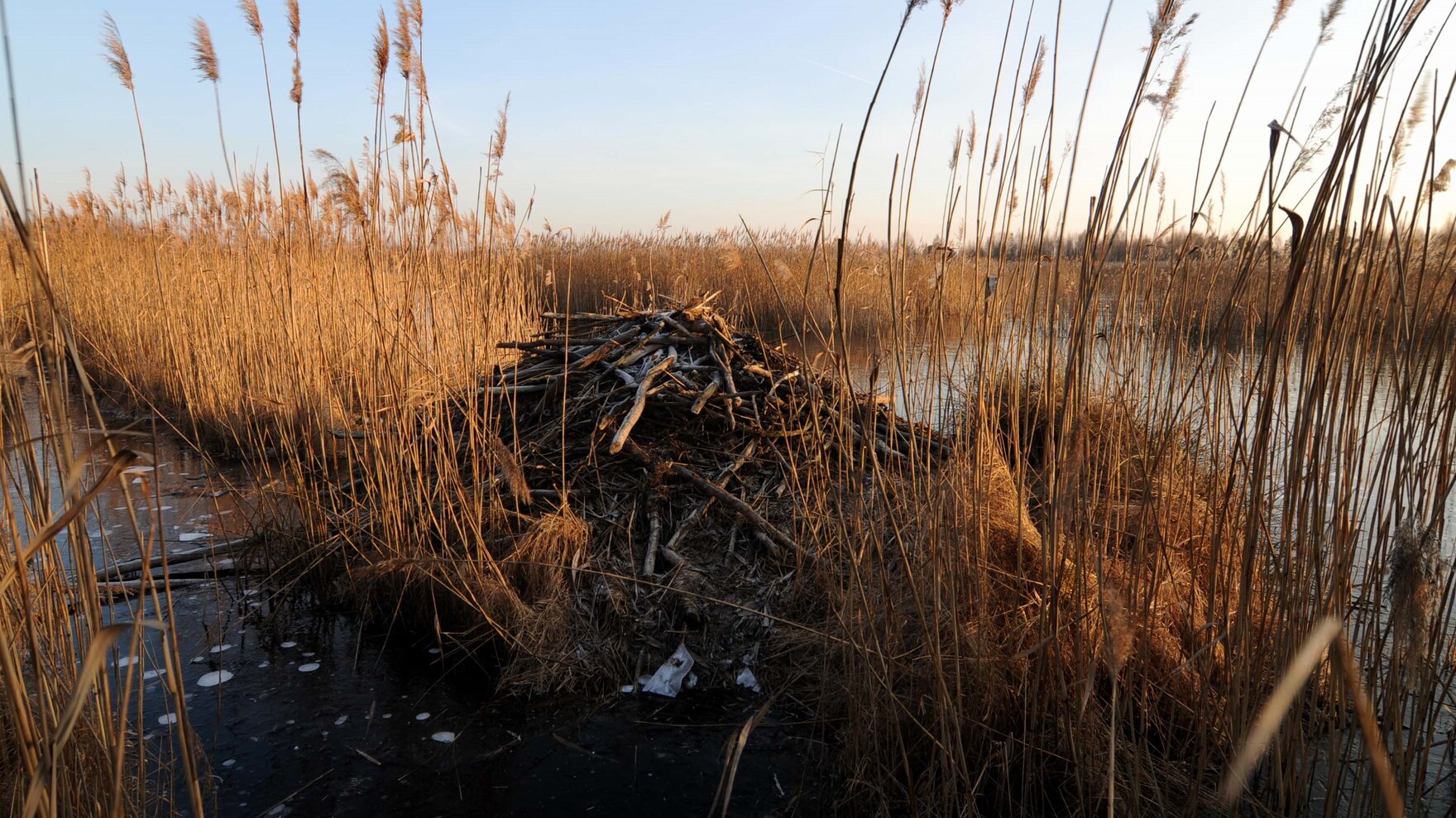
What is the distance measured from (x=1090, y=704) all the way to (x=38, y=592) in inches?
81.9

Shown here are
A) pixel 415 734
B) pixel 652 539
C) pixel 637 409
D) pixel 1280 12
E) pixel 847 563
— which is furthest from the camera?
pixel 637 409

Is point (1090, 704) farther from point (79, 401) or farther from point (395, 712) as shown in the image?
point (79, 401)

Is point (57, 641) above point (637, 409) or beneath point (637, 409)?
beneath

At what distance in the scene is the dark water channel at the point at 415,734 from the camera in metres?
2.14

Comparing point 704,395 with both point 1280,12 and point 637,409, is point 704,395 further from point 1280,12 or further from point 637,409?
point 1280,12

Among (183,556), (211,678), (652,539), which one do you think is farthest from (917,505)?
(183,556)

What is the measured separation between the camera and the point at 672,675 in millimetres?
2660

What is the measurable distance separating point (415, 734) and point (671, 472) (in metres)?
1.37

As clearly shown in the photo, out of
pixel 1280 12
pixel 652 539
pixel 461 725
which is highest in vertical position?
pixel 1280 12

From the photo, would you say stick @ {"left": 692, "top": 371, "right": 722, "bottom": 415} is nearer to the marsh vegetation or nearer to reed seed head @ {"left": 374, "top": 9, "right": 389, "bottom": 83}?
the marsh vegetation

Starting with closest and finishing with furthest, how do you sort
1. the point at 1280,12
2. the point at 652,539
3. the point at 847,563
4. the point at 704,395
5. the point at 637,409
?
1. the point at 1280,12
2. the point at 847,563
3. the point at 652,539
4. the point at 637,409
5. the point at 704,395

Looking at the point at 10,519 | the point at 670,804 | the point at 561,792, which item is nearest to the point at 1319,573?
the point at 670,804

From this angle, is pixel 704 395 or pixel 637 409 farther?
pixel 704 395

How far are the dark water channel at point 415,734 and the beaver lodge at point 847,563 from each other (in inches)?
4.8
